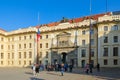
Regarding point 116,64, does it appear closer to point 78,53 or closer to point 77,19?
point 78,53

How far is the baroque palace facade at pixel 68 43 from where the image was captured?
184 feet

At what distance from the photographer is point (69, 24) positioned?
65.1 meters

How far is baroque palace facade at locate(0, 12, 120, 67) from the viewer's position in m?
56.0

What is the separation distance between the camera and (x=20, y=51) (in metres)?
76.1

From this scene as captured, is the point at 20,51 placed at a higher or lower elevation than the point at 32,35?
lower

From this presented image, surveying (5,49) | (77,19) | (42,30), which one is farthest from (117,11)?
(5,49)

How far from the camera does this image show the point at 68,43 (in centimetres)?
6450

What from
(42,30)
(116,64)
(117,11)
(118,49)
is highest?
(117,11)

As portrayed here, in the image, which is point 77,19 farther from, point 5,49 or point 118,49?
point 5,49

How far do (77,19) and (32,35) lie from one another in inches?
555

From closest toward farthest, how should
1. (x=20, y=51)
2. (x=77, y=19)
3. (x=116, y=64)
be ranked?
1. (x=116, y=64)
2. (x=77, y=19)
3. (x=20, y=51)

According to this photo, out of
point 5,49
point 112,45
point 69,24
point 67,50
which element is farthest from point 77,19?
point 5,49

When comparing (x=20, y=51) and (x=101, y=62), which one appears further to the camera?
(x=20, y=51)

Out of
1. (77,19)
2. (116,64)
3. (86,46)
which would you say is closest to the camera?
(116,64)
